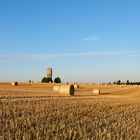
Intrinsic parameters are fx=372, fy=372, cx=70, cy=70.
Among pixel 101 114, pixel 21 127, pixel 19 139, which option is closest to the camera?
pixel 19 139

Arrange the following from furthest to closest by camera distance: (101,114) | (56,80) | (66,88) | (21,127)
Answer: (56,80) < (66,88) < (101,114) < (21,127)

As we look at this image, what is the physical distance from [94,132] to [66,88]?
75.4 feet

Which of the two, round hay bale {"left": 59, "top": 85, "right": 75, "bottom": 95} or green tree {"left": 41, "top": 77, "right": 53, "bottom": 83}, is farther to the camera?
green tree {"left": 41, "top": 77, "right": 53, "bottom": 83}

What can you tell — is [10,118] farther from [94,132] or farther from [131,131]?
[131,131]

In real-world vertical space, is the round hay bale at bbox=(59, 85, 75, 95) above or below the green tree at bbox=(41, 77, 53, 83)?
below

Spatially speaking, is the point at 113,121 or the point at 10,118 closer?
the point at 10,118

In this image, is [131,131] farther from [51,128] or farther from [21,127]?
[21,127]

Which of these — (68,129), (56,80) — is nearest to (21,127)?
(68,129)

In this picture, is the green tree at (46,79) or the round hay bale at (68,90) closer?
the round hay bale at (68,90)

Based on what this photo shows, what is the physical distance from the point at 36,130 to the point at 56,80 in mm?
80485

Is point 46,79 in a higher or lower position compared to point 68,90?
higher

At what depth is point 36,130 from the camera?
10305 mm

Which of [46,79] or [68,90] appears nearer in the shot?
[68,90]

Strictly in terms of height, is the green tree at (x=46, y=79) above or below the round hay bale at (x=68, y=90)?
above
